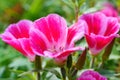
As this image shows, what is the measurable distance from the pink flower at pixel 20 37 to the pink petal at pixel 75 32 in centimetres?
8

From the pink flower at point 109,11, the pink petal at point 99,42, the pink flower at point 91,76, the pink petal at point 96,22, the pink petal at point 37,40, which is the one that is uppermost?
the pink flower at point 109,11

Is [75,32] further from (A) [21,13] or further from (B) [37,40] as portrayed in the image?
(A) [21,13]

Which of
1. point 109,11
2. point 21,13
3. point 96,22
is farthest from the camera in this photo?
point 21,13

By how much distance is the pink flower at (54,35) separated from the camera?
784 mm

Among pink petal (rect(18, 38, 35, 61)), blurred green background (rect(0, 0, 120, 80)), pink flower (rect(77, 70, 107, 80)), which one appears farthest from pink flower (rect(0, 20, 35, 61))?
blurred green background (rect(0, 0, 120, 80))

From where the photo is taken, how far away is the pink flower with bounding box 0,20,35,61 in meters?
0.80

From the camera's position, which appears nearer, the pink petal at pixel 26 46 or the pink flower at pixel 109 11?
the pink petal at pixel 26 46

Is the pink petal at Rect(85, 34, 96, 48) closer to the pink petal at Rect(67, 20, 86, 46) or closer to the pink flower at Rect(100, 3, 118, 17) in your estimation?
the pink petal at Rect(67, 20, 86, 46)

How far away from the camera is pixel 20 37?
0.84 m

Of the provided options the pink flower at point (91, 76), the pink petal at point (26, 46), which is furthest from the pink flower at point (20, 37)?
the pink flower at point (91, 76)

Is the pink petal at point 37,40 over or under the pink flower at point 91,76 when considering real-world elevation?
over

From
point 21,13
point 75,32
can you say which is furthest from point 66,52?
point 21,13

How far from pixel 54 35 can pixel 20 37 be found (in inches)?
2.8

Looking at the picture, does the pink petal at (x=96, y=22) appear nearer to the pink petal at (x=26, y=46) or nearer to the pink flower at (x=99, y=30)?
the pink flower at (x=99, y=30)
